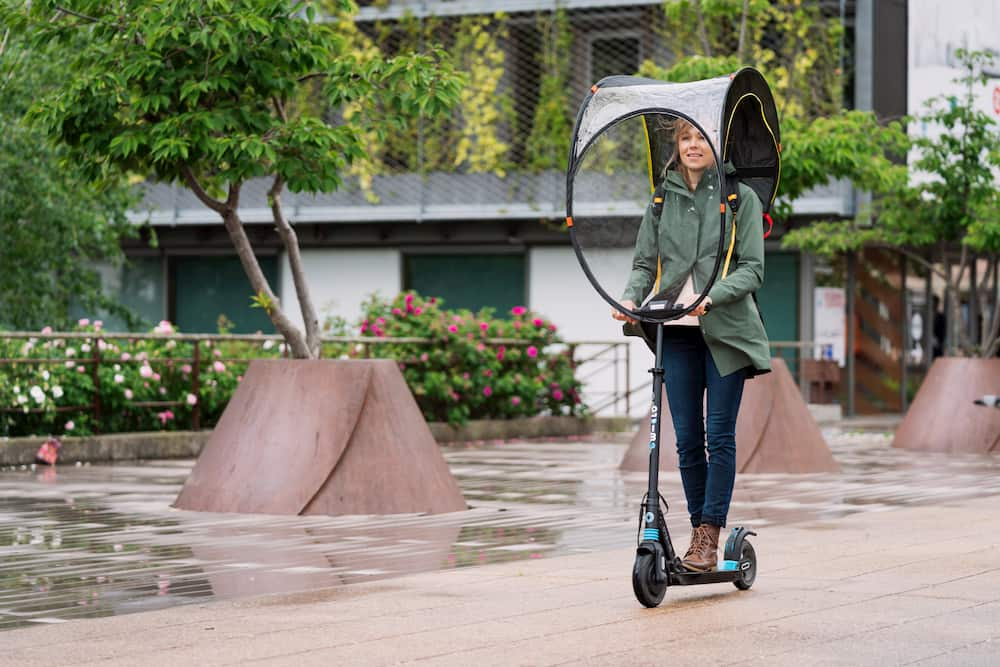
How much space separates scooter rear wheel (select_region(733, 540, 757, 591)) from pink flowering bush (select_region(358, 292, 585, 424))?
12342 millimetres

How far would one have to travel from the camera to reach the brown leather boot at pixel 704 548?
6.80m

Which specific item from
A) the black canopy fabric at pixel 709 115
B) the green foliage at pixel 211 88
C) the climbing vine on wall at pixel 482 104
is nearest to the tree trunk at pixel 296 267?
the green foliage at pixel 211 88

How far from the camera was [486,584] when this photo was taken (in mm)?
7266

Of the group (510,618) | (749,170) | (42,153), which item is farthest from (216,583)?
(42,153)

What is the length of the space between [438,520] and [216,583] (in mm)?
3088

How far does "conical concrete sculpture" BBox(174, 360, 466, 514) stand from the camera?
10.6 m

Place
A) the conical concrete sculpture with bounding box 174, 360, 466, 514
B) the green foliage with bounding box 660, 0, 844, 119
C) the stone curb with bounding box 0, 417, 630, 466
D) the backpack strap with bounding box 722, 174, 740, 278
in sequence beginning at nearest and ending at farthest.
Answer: the backpack strap with bounding box 722, 174, 740, 278 → the conical concrete sculpture with bounding box 174, 360, 466, 514 → the stone curb with bounding box 0, 417, 630, 466 → the green foliage with bounding box 660, 0, 844, 119

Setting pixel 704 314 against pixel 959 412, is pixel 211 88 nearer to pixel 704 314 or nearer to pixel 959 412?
pixel 704 314

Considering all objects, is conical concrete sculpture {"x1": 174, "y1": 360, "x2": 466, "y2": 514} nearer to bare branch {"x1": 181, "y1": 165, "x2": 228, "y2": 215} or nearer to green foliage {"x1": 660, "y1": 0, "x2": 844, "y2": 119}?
bare branch {"x1": 181, "y1": 165, "x2": 228, "y2": 215}

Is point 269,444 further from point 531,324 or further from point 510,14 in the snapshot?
point 510,14

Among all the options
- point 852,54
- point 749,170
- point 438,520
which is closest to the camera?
point 749,170

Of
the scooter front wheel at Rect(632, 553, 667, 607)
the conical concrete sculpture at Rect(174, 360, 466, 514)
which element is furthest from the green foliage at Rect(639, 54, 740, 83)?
the scooter front wheel at Rect(632, 553, 667, 607)

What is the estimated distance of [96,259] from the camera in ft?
111

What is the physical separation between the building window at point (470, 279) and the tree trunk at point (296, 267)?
19.4 m
